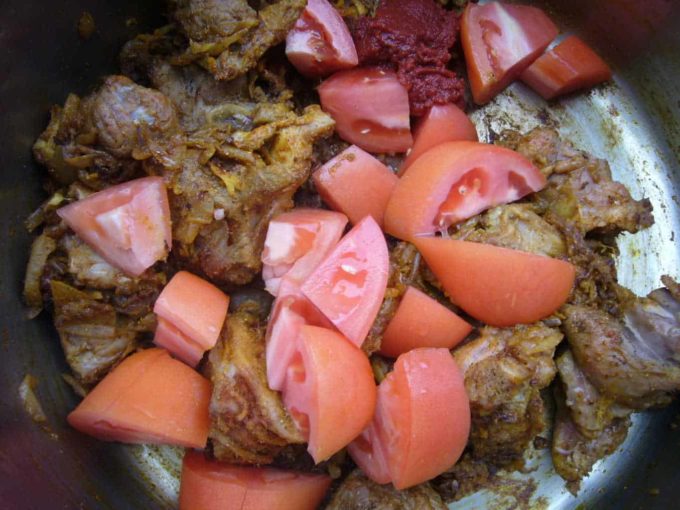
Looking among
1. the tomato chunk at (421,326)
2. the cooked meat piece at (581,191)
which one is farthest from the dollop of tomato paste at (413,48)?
the tomato chunk at (421,326)

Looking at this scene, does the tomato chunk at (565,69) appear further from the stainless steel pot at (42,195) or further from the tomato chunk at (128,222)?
the tomato chunk at (128,222)

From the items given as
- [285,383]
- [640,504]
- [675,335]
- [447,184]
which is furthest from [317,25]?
[640,504]

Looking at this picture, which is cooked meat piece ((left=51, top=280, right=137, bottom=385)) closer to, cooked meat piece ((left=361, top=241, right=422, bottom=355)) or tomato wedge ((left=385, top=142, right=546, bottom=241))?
cooked meat piece ((left=361, top=241, right=422, bottom=355))

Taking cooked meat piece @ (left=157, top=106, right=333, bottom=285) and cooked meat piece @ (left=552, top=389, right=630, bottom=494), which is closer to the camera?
cooked meat piece @ (left=157, top=106, right=333, bottom=285)

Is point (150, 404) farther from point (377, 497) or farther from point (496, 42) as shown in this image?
point (496, 42)

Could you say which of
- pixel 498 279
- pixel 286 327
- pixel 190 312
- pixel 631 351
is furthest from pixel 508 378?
pixel 190 312

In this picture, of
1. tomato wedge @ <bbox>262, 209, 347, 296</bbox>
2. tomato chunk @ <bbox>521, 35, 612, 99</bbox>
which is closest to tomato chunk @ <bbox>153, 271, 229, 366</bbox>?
tomato wedge @ <bbox>262, 209, 347, 296</bbox>

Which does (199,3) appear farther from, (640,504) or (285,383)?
(640,504)

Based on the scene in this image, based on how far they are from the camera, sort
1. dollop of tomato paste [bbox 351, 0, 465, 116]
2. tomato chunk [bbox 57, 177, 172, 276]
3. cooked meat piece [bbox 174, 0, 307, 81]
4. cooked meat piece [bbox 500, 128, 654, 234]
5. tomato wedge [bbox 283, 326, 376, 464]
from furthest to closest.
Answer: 1. dollop of tomato paste [bbox 351, 0, 465, 116]
2. cooked meat piece [bbox 500, 128, 654, 234]
3. cooked meat piece [bbox 174, 0, 307, 81]
4. tomato chunk [bbox 57, 177, 172, 276]
5. tomato wedge [bbox 283, 326, 376, 464]
